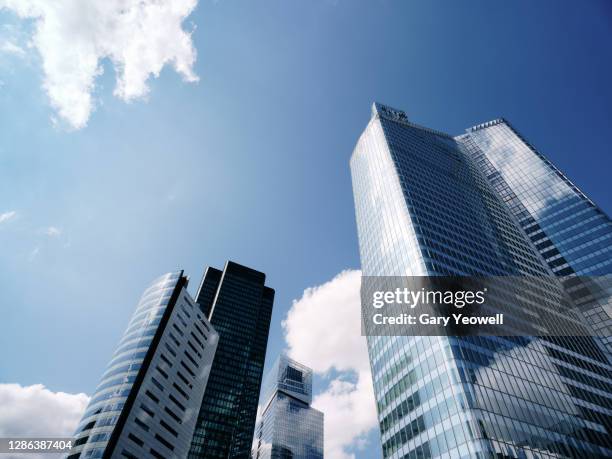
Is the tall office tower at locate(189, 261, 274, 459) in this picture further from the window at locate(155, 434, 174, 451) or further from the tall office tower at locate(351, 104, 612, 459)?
the tall office tower at locate(351, 104, 612, 459)

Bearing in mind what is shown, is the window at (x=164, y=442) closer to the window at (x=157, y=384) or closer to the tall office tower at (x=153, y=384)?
the tall office tower at (x=153, y=384)

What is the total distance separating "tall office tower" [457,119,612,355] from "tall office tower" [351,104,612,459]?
5.96 meters

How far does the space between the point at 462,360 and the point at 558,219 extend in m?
78.3

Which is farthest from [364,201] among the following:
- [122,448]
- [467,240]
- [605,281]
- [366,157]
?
[122,448]

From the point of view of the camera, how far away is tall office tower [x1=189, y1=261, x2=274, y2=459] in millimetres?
142875

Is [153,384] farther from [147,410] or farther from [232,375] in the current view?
[232,375]

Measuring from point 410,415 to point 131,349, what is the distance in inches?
2136

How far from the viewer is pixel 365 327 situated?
279 feet

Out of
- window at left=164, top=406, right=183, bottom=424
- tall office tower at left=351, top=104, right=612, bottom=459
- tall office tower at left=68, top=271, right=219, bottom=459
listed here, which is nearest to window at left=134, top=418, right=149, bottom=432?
tall office tower at left=68, top=271, right=219, bottom=459

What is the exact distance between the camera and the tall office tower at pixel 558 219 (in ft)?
289

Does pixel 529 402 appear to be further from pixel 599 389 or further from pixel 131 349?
pixel 131 349

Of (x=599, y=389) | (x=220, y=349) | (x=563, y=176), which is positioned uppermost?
(x=563, y=176)

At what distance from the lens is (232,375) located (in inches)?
6417

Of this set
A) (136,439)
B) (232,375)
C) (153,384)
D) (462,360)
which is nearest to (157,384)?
(153,384)
